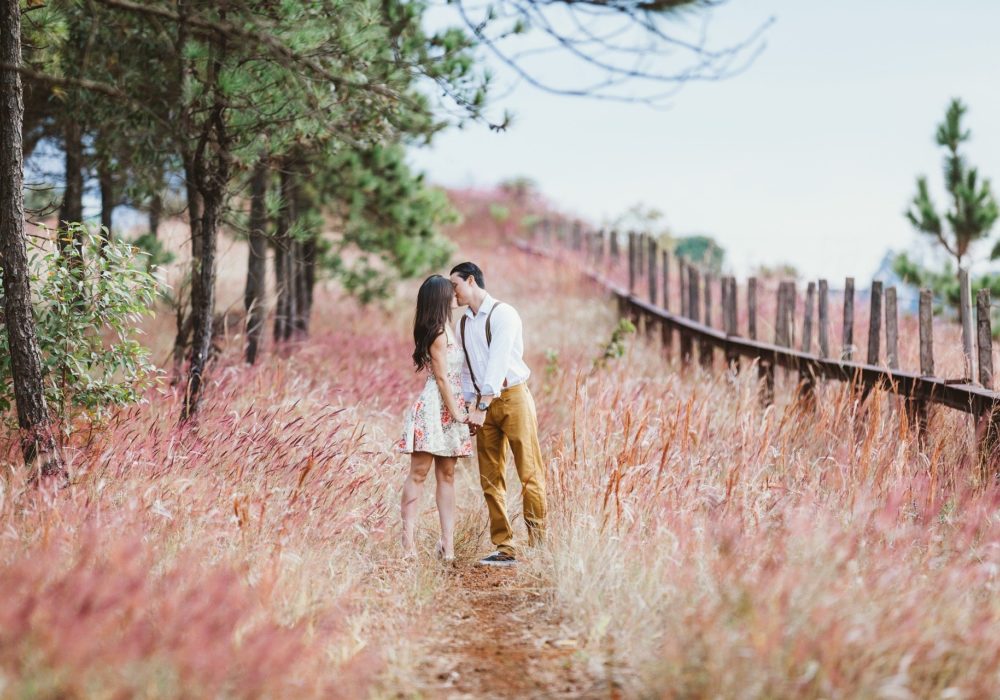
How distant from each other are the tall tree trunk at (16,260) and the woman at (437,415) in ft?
6.14

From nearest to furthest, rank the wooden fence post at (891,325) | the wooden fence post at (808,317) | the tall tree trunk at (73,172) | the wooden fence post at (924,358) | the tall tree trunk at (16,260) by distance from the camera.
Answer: the tall tree trunk at (16,260)
the wooden fence post at (924,358)
the wooden fence post at (891,325)
the tall tree trunk at (73,172)
the wooden fence post at (808,317)

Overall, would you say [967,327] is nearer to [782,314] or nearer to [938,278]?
[782,314]

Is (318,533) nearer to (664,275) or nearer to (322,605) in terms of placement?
(322,605)

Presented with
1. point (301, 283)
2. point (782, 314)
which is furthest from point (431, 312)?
point (301, 283)

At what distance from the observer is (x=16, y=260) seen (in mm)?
4770

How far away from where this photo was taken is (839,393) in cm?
691

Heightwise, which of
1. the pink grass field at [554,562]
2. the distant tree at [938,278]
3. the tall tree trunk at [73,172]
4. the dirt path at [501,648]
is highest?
the tall tree trunk at [73,172]

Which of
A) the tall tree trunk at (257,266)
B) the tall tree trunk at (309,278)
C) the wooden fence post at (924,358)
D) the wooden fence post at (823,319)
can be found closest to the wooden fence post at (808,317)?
the wooden fence post at (823,319)

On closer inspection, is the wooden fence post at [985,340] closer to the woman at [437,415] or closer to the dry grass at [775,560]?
the dry grass at [775,560]

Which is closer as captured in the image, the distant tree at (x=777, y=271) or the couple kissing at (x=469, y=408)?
the couple kissing at (x=469, y=408)

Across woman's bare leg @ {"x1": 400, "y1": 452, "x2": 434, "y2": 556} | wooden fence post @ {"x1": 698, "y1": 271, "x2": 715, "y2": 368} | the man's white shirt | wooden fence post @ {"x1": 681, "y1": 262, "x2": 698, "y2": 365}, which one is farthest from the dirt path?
wooden fence post @ {"x1": 681, "y1": 262, "x2": 698, "y2": 365}

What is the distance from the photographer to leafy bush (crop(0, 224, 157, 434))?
524 centimetres

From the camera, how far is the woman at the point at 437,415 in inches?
200

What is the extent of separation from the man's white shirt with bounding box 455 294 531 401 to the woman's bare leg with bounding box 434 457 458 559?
1.34 feet
